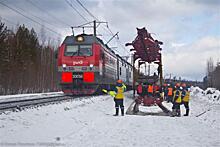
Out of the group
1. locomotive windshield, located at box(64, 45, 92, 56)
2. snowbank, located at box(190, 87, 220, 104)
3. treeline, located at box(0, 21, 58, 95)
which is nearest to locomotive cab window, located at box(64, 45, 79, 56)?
locomotive windshield, located at box(64, 45, 92, 56)

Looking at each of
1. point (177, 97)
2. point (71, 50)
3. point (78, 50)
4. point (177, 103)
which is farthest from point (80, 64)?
point (177, 103)

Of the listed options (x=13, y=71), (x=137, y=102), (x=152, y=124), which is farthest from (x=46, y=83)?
(x=152, y=124)

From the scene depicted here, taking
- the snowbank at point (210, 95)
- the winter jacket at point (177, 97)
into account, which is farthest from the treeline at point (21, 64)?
the winter jacket at point (177, 97)

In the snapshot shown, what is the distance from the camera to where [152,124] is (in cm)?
1125

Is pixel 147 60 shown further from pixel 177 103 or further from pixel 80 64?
Answer: pixel 177 103

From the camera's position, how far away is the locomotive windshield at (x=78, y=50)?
72.3 feet

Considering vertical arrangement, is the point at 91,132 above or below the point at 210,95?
below

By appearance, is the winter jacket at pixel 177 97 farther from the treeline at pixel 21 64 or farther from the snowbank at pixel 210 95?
the treeline at pixel 21 64

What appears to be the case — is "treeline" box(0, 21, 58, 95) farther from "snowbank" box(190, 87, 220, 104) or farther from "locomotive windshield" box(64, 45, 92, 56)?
"snowbank" box(190, 87, 220, 104)

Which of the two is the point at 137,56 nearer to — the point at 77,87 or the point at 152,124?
the point at 77,87

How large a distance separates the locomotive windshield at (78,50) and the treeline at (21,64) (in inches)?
609

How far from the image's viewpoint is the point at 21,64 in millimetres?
41781

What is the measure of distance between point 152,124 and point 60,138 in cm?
422

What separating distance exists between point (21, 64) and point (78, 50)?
21582 mm
